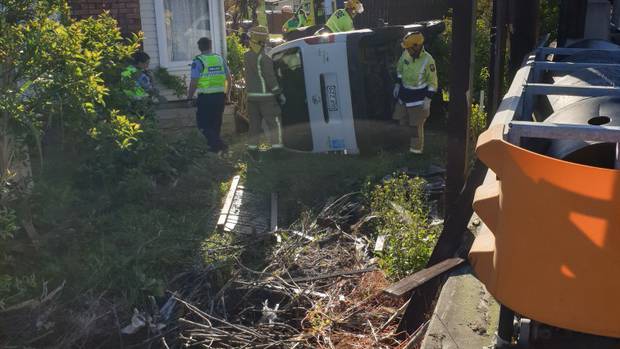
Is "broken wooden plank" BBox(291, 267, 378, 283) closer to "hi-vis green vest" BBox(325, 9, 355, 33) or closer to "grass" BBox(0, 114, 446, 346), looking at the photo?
"grass" BBox(0, 114, 446, 346)

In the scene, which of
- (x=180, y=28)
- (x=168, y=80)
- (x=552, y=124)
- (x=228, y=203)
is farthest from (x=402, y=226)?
(x=180, y=28)

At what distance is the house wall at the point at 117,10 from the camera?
11.4 m

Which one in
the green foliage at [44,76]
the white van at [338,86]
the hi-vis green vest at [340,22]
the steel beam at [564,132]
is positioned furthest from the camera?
the hi-vis green vest at [340,22]

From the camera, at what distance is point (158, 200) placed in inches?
307

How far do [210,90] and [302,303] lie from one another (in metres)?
5.57

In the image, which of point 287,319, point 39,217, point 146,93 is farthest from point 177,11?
point 287,319

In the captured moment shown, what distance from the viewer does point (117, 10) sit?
11.7 m

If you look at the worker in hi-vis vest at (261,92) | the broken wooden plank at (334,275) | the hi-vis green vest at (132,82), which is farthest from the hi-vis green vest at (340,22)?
the broken wooden plank at (334,275)

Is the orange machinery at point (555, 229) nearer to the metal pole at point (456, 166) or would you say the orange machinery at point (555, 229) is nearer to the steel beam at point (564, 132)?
the steel beam at point (564, 132)

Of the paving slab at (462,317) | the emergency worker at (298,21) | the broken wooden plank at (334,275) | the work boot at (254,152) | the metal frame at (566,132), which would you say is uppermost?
the emergency worker at (298,21)

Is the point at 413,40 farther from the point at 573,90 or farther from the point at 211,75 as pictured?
the point at 573,90

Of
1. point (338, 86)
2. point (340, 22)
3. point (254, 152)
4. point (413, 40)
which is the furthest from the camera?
point (340, 22)

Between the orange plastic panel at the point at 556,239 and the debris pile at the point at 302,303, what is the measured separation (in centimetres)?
220

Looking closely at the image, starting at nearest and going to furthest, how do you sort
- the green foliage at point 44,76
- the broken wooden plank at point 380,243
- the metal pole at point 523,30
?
the green foliage at point 44,76, the broken wooden plank at point 380,243, the metal pole at point 523,30
